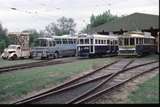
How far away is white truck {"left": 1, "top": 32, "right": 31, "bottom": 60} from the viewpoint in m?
35.2

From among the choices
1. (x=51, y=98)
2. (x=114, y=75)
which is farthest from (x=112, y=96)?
(x=114, y=75)

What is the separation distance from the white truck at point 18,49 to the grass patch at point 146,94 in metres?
23.3

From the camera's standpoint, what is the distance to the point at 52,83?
14.8 metres

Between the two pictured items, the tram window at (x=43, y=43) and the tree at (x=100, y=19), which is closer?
the tram window at (x=43, y=43)

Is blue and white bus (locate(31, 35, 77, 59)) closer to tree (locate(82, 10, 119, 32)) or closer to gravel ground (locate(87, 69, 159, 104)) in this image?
gravel ground (locate(87, 69, 159, 104))

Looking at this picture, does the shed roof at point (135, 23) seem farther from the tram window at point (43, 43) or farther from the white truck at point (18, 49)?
the tram window at point (43, 43)

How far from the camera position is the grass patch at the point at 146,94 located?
34.3 ft

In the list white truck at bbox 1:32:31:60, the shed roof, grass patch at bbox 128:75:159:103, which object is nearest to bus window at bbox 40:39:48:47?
white truck at bbox 1:32:31:60

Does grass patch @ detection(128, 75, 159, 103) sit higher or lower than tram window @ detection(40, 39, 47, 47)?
lower

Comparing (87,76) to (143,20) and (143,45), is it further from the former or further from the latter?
(143,20)

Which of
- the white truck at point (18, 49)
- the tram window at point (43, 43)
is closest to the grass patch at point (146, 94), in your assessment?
the tram window at point (43, 43)

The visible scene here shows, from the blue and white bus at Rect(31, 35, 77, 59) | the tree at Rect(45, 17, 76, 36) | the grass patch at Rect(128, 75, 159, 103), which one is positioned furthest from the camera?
the tree at Rect(45, 17, 76, 36)

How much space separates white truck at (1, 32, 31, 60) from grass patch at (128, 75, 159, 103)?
23.3 metres

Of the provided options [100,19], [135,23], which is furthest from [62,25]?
[135,23]
